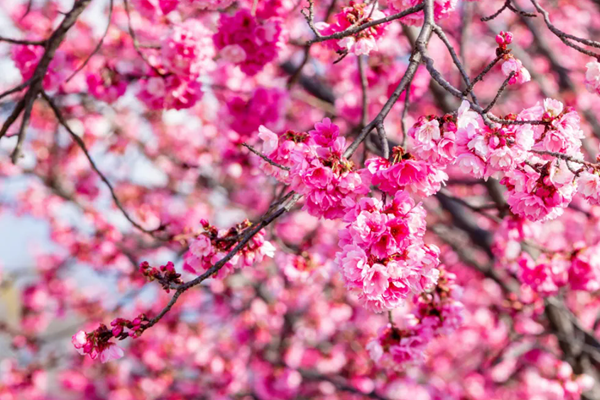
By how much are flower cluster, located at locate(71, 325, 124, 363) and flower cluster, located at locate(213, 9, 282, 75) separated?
1465 millimetres

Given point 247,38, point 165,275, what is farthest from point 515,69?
point 247,38

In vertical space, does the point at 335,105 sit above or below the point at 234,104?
above

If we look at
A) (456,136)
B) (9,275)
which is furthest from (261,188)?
(456,136)

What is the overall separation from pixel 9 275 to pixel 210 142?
263cm

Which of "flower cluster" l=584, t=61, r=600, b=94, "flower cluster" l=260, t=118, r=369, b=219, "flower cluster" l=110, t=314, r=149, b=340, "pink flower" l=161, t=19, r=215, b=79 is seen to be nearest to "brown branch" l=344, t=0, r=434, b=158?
"flower cluster" l=260, t=118, r=369, b=219

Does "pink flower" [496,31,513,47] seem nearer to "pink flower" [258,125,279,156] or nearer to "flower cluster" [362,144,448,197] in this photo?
"flower cluster" [362,144,448,197]

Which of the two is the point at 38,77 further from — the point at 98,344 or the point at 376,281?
the point at 376,281

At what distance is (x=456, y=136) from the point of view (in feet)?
4.06

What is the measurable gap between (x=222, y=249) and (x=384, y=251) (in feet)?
1.89

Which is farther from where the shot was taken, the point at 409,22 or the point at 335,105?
the point at 335,105

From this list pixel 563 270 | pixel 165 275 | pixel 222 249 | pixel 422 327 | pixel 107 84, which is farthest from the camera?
pixel 107 84

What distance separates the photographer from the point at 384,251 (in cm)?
120

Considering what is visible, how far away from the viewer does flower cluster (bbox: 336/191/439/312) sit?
→ 118cm

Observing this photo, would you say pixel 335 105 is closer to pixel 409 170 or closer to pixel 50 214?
pixel 409 170
